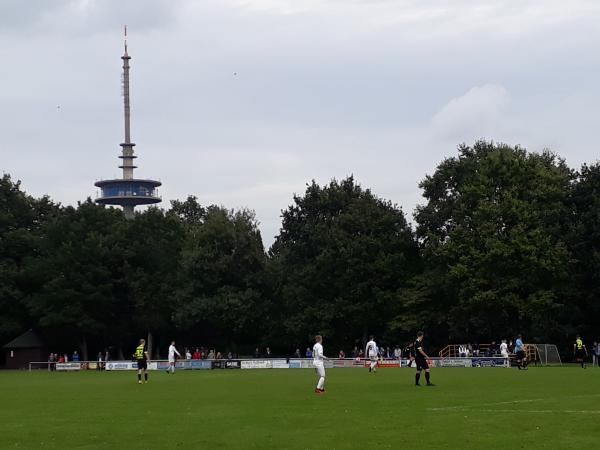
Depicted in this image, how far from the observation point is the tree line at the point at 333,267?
76312mm

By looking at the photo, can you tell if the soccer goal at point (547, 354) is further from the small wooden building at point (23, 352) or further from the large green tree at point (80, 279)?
the small wooden building at point (23, 352)

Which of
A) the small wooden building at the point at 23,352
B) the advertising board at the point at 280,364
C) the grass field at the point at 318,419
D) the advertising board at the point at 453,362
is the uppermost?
the small wooden building at the point at 23,352

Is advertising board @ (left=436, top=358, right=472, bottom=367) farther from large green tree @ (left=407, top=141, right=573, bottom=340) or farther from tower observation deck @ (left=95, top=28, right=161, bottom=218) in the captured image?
tower observation deck @ (left=95, top=28, right=161, bottom=218)

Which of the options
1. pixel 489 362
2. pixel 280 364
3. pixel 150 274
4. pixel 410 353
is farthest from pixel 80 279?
pixel 410 353

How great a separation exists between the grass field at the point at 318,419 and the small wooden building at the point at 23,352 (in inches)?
2513

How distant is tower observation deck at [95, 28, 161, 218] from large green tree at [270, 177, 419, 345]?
8140cm

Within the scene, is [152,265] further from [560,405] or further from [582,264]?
[560,405]

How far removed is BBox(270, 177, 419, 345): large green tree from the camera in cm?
8575

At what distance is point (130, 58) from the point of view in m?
170

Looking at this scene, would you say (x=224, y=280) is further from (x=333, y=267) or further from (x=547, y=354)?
(x=547, y=354)

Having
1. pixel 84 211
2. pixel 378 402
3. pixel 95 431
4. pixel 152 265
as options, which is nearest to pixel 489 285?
pixel 152 265

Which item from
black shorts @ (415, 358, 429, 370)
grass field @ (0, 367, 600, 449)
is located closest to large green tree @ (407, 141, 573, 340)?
black shorts @ (415, 358, 429, 370)

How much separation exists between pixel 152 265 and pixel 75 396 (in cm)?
6471

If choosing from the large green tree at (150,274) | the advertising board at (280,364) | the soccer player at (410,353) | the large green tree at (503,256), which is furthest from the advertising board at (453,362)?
the large green tree at (150,274)
